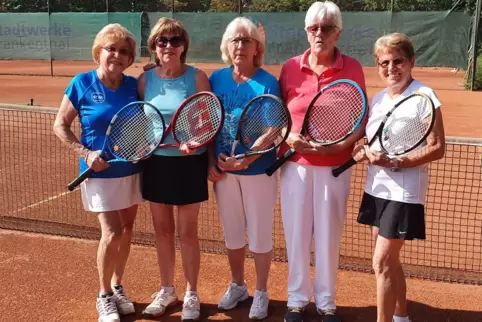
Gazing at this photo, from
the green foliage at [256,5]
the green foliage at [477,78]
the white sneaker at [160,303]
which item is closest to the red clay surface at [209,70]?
the green foliage at [477,78]

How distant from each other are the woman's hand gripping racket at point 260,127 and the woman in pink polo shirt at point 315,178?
0.11 metres

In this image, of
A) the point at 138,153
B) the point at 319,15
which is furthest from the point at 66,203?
the point at 319,15

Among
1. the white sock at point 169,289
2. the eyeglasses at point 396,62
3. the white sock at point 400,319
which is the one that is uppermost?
the eyeglasses at point 396,62

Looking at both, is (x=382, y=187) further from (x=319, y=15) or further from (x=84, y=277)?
(x=84, y=277)

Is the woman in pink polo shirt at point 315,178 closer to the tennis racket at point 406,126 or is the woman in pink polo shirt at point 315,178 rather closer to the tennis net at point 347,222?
the tennis racket at point 406,126

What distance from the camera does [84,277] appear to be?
13.1ft

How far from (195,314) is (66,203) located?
116 inches

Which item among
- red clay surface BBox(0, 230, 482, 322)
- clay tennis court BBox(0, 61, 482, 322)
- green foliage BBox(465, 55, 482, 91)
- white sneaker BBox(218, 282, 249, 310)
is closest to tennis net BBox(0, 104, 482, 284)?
clay tennis court BBox(0, 61, 482, 322)

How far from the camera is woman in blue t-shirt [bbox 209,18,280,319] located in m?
3.11

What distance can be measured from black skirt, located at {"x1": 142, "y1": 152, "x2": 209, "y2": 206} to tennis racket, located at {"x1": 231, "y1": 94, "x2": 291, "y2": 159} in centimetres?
26

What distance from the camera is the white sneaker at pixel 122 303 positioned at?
3.44 metres

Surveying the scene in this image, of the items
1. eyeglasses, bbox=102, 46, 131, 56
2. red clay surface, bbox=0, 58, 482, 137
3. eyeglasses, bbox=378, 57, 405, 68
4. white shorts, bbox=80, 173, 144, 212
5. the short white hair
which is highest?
the short white hair

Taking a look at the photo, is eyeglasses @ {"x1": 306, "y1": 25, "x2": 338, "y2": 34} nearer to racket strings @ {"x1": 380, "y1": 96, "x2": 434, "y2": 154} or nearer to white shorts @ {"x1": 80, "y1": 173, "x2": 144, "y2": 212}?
racket strings @ {"x1": 380, "y1": 96, "x2": 434, "y2": 154}

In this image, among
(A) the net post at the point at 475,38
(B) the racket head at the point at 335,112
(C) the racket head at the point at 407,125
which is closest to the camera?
(C) the racket head at the point at 407,125
